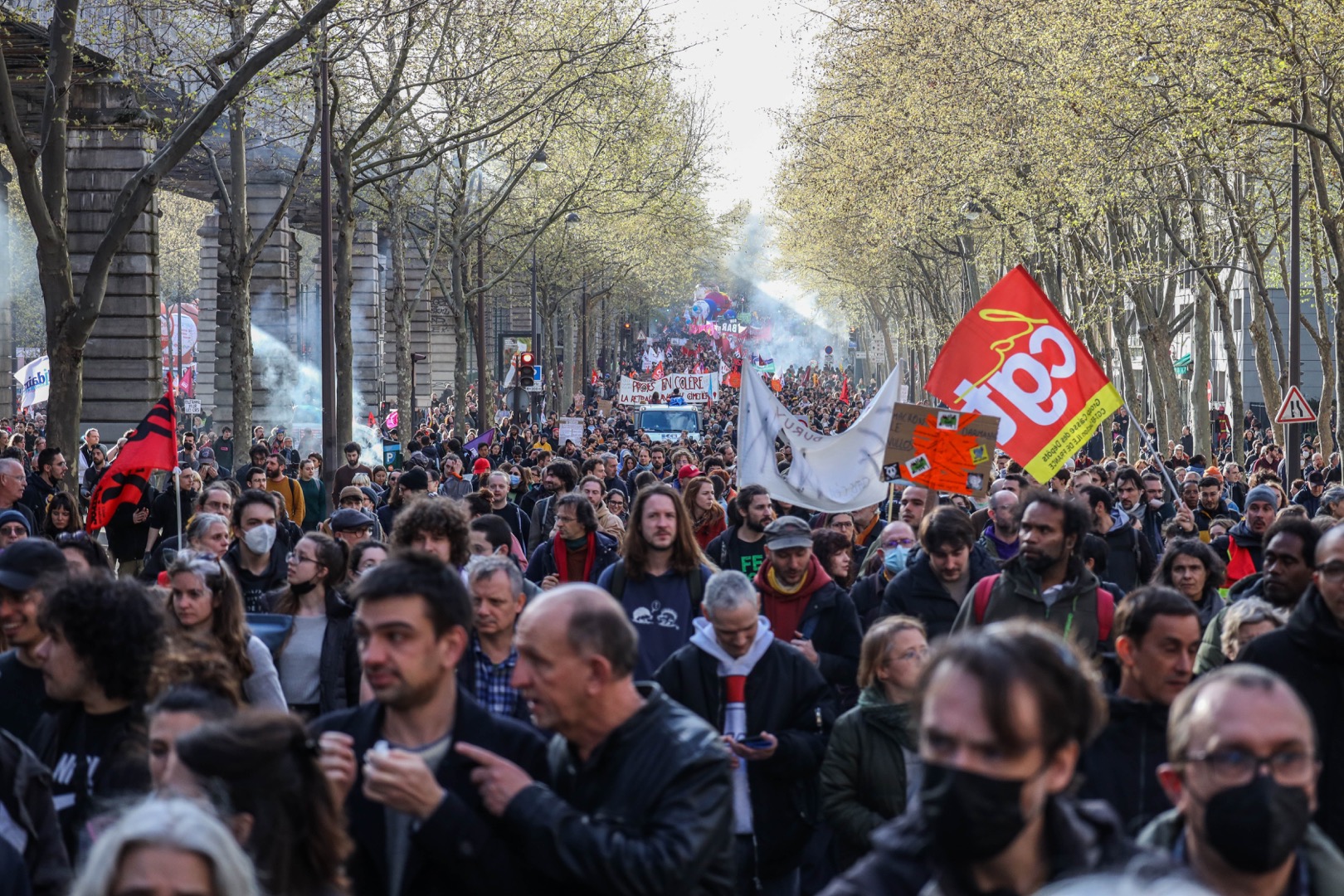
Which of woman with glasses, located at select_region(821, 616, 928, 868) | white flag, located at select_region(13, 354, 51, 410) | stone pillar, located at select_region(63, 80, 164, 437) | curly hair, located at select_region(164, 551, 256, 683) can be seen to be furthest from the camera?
white flag, located at select_region(13, 354, 51, 410)

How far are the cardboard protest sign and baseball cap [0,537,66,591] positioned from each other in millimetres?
6254

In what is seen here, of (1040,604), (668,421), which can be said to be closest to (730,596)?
(1040,604)

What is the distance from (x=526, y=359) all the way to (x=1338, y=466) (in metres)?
14.8

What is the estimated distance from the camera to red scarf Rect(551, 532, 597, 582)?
9.75m

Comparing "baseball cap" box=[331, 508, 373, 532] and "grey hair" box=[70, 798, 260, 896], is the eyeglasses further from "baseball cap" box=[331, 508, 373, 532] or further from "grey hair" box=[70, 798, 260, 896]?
"baseball cap" box=[331, 508, 373, 532]

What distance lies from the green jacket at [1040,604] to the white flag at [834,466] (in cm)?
552

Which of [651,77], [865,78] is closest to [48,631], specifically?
[865,78]

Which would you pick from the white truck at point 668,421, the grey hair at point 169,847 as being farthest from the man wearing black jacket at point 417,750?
the white truck at point 668,421

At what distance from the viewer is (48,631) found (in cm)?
471

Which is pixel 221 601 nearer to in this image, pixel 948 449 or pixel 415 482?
pixel 948 449

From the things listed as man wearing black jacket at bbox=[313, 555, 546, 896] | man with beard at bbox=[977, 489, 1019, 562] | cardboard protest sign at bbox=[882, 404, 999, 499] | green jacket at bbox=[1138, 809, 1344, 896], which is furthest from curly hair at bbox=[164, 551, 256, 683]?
cardboard protest sign at bbox=[882, 404, 999, 499]

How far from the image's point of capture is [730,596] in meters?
5.93

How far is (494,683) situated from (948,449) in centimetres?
591

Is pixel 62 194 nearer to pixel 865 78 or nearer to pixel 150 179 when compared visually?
pixel 150 179
